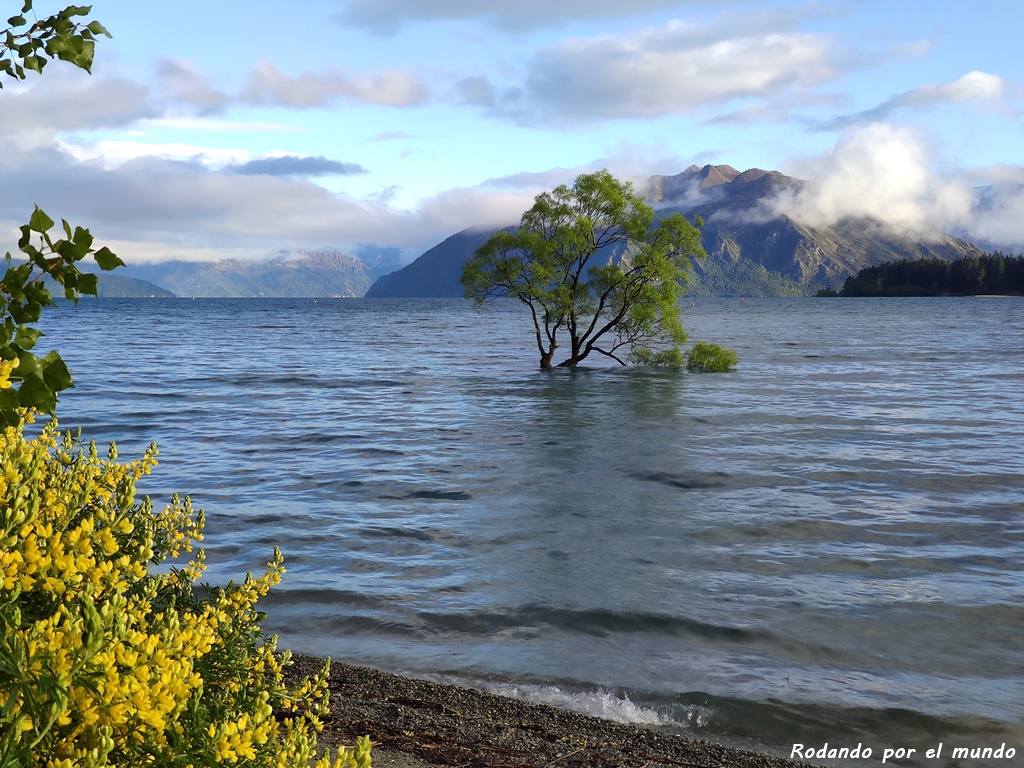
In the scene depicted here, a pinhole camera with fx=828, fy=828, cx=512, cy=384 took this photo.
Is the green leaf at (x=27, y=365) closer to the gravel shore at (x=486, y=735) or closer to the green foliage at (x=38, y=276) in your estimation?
the green foliage at (x=38, y=276)

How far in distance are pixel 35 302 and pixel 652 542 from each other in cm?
1311

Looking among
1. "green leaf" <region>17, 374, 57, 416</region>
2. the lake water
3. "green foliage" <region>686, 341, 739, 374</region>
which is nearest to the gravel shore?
the lake water

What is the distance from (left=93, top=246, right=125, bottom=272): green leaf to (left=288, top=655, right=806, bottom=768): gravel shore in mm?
4834

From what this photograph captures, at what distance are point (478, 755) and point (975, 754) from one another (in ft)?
16.6

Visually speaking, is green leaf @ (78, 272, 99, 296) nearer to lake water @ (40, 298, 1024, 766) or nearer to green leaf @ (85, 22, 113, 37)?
green leaf @ (85, 22, 113, 37)

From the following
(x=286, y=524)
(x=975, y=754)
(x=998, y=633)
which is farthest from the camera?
(x=286, y=524)

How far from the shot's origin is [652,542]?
15.2 m

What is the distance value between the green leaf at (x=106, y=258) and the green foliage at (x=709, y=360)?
47.8 meters

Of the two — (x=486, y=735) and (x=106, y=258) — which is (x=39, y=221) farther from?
(x=486, y=735)

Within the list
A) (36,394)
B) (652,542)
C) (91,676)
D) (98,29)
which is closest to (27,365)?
A: (36,394)

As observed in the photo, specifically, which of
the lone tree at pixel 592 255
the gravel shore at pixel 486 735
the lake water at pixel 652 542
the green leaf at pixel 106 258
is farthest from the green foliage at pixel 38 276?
the lone tree at pixel 592 255

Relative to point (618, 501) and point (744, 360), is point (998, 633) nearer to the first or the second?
point (618, 501)

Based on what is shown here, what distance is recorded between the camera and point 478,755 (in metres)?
6.83

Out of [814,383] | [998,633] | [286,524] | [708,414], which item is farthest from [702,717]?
[814,383]
